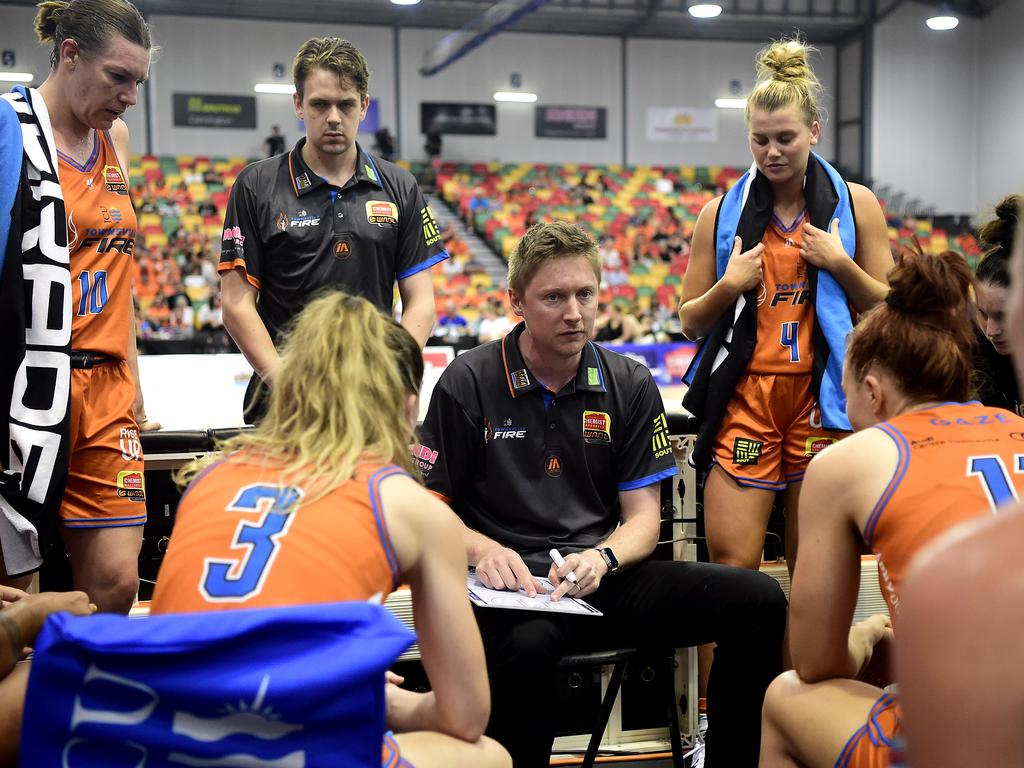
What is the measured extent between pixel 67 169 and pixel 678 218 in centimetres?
1823

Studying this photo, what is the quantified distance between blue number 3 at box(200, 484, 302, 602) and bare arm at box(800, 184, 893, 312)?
1761 mm

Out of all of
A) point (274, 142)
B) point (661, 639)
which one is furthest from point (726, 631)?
point (274, 142)

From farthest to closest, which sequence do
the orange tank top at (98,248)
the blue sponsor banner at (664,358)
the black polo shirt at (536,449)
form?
the blue sponsor banner at (664,358) → the black polo shirt at (536,449) → the orange tank top at (98,248)

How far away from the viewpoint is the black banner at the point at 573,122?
21922 millimetres

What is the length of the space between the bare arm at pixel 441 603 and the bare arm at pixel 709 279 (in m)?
1.47

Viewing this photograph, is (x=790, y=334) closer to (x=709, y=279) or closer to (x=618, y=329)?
(x=709, y=279)

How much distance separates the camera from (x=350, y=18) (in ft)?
67.1

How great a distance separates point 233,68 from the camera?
20.3m

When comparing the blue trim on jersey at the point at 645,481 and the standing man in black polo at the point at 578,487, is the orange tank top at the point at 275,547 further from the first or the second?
the blue trim on jersey at the point at 645,481

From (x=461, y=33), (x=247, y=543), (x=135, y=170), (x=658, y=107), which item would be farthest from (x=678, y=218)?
(x=247, y=543)

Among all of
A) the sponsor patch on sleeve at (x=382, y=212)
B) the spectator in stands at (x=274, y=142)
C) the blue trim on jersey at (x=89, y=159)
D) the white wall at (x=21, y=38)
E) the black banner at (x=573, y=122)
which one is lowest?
the sponsor patch on sleeve at (x=382, y=212)

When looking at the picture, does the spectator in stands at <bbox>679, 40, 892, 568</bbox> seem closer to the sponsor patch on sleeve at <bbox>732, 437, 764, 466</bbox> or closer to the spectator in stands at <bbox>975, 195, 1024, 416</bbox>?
the sponsor patch on sleeve at <bbox>732, 437, 764, 466</bbox>

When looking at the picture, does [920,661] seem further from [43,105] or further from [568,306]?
[43,105]

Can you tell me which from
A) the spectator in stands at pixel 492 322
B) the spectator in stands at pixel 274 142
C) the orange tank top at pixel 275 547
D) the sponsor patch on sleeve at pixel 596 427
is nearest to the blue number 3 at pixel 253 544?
the orange tank top at pixel 275 547
